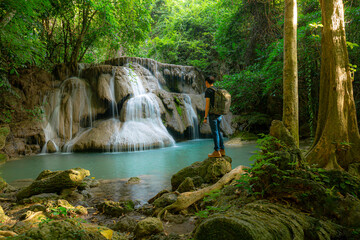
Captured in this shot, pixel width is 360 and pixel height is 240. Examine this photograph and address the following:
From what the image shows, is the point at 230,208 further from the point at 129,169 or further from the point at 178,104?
the point at 178,104

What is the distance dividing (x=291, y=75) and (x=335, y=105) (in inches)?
37.7

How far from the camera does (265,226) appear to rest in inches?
65.1

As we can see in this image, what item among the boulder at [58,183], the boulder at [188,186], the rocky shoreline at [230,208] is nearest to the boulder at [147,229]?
the rocky shoreline at [230,208]

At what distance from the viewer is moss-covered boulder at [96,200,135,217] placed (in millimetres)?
3833

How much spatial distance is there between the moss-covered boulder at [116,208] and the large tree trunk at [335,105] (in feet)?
11.0

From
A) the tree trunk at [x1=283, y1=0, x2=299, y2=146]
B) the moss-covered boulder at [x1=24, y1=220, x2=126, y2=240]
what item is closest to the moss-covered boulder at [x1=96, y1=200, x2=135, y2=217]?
the moss-covered boulder at [x1=24, y1=220, x2=126, y2=240]

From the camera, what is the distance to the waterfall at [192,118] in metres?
17.3

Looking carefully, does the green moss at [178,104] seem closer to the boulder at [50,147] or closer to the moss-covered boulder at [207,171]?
the boulder at [50,147]

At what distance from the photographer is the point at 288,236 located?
170 cm

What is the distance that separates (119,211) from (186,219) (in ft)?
4.05

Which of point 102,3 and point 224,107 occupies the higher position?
point 102,3

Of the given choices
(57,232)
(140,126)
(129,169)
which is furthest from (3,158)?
(57,232)

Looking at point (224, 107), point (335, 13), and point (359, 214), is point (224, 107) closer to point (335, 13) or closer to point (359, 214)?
point (335, 13)

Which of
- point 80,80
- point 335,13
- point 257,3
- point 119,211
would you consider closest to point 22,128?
point 80,80
